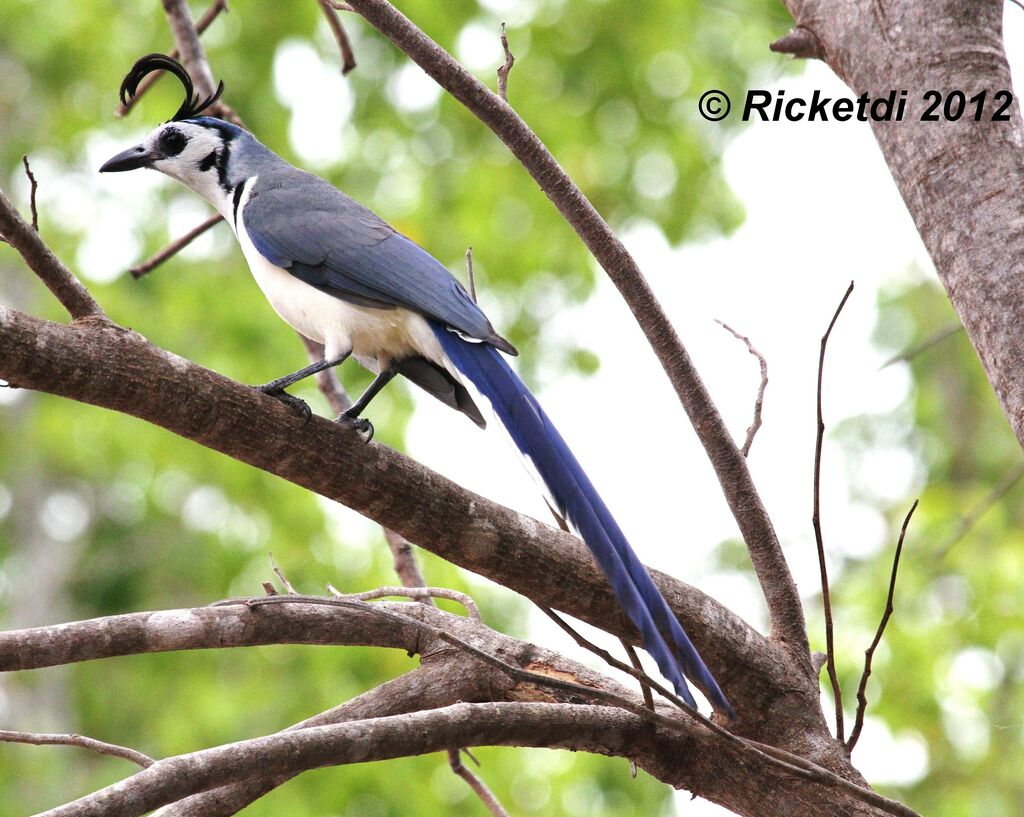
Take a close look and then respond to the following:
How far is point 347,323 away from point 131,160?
1.11m

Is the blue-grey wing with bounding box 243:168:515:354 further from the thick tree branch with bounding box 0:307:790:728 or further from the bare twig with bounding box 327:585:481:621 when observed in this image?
the thick tree branch with bounding box 0:307:790:728

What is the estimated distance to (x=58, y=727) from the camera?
333 inches

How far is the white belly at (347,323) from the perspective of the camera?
2934 millimetres

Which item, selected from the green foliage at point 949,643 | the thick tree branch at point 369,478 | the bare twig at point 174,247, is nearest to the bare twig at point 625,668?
the thick tree branch at point 369,478

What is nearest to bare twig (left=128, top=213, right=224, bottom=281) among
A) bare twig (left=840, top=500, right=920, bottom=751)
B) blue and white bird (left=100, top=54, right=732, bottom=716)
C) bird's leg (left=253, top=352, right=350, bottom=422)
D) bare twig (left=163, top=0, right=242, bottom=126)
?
blue and white bird (left=100, top=54, right=732, bottom=716)

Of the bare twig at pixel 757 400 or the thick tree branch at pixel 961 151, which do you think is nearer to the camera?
the thick tree branch at pixel 961 151

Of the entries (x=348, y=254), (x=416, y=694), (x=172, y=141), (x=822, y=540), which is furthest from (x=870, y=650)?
(x=172, y=141)

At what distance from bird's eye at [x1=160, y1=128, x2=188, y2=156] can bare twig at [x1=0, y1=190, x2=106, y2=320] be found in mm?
1776

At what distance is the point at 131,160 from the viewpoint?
139 inches

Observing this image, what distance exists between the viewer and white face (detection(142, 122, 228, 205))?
353cm

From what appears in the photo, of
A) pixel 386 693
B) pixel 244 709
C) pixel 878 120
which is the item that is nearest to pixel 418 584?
pixel 386 693

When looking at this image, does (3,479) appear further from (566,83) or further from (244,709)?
(566,83)

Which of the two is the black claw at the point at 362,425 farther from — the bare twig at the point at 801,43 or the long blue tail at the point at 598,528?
the bare twig at the point at 801,43

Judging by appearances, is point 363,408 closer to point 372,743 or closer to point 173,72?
point 372,743
